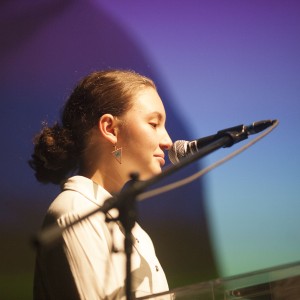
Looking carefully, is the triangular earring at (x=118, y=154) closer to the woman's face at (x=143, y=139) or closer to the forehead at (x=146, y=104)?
the woman's face at (x=143, y=139)

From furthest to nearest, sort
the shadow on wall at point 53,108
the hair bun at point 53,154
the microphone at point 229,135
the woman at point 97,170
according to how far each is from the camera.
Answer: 1. the shadow on wall at point 53,108
2. the hair bun at point 53,154
3. the woman at point 97,170
4. the microphone at point 229,135

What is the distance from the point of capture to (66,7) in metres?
1.73

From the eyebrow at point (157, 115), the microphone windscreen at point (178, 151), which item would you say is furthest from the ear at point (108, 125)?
the microphone windscreen at point (178, 151)

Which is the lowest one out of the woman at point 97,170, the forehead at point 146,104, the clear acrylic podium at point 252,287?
the clear acrylic podium at point 252,287

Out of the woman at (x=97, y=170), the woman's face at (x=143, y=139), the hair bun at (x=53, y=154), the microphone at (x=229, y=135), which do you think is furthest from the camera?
the hair bun at (x=53, y=154)

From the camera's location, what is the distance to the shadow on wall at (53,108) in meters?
1.53

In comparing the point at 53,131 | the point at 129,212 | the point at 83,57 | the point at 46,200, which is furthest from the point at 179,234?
the point at 129,212

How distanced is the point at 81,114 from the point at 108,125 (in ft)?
0.35

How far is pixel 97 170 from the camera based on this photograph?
1311mm

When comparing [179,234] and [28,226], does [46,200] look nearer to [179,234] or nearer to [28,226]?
[28,226]

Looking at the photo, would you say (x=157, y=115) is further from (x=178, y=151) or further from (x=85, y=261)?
(x=85, y=261)

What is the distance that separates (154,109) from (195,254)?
0.71 m

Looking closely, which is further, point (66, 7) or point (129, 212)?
point (66, 7)

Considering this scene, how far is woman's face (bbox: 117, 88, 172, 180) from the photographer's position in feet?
4.20
